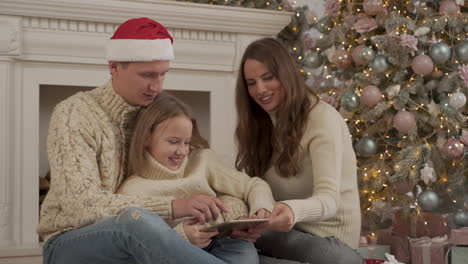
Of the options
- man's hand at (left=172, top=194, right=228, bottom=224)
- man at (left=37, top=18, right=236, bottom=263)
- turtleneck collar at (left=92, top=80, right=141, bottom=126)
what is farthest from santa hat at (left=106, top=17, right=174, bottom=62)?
man's hand at (left=172, top=194, right=228, bottom=224)

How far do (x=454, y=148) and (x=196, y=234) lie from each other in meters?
1.92

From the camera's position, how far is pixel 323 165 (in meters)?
2.12

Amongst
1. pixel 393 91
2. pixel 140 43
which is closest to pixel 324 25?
pixel 393 91

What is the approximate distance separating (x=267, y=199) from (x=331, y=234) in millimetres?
303

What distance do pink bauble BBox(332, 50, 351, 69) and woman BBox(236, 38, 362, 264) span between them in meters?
1.46

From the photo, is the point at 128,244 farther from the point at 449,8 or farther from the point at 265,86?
the point at 449,8

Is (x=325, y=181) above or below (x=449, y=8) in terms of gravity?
below

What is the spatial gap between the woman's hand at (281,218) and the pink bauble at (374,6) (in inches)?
78.3

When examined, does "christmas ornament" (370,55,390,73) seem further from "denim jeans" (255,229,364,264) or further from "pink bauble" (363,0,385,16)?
"denim jeans" (255,229,364,264)

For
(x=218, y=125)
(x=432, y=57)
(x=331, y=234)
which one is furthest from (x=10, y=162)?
(x=432, y=57)

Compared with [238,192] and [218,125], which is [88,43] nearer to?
[218,125]

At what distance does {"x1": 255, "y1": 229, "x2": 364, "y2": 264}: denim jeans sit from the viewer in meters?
2.08

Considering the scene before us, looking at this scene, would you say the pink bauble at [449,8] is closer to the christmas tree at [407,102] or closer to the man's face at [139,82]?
the christmas tree at [407,102]

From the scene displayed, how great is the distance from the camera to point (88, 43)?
365 cm
